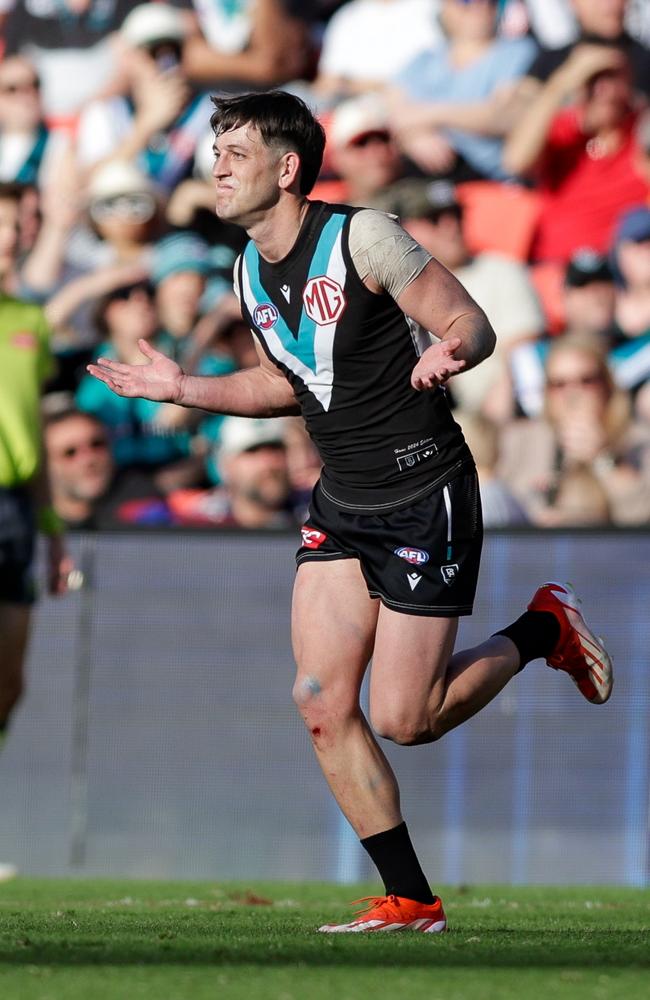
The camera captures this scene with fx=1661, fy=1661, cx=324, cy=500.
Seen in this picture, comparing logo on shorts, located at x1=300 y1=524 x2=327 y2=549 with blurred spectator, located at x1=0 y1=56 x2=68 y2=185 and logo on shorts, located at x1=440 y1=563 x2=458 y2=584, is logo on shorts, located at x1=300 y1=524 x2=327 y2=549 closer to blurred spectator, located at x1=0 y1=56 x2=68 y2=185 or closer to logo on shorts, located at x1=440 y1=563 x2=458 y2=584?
logo on shorts, located at x1=440 y1=563 x2=458 y2=584

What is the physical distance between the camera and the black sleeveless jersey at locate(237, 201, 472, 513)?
14.8ft

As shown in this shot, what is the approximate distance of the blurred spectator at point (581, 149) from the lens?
411 inches

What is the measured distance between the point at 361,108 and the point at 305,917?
6388mm

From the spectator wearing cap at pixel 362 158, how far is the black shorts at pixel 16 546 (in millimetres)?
4425

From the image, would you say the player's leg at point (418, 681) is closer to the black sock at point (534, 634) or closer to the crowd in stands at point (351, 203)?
the black sock at point (534, 634)

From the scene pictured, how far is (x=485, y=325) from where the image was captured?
172 inches

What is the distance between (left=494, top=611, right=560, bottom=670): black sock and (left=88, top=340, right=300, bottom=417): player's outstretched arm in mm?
958

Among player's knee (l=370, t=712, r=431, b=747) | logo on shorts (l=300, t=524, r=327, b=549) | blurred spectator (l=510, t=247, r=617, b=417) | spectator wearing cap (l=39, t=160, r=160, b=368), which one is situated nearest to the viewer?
player's knee (l=370, t=712, r=431, b=747)

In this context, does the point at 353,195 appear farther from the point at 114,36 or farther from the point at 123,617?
the point at 123,617

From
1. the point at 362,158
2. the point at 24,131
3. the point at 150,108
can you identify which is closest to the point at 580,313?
the point at 362,158

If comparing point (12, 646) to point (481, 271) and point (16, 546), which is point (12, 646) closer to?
point (16, 546)

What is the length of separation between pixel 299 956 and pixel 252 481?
214 inches

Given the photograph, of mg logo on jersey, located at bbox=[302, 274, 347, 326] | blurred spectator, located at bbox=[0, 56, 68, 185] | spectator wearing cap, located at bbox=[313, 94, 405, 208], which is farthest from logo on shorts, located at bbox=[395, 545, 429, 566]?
blurred spectator, located at bbox=[0, 56, 68, 185]

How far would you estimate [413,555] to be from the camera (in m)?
4.54
